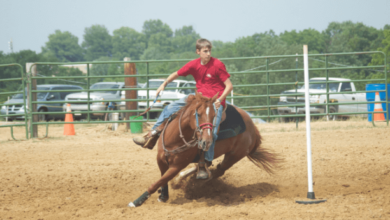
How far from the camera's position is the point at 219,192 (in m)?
5.32

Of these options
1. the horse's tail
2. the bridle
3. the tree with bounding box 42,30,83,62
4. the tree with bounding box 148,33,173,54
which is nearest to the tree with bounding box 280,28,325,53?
the tree with bounding box 148,33,173,54

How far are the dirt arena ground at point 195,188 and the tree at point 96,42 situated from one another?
400 ft

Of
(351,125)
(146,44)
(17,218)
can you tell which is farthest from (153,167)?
(146,44)

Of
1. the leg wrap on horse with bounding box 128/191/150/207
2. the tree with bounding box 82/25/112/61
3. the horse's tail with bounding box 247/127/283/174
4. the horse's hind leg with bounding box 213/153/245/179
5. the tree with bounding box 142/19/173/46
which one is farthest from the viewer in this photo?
the tree with bounding box 142/19/173/46

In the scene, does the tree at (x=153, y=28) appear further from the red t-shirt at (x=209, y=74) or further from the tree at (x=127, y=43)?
the red t-shirt at (x=209, y=74)

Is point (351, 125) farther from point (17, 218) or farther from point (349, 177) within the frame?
point (17, 218)

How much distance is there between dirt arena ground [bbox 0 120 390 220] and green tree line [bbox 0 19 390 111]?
12.7ft

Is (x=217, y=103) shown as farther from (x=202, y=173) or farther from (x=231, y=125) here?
(x=202, y=173)

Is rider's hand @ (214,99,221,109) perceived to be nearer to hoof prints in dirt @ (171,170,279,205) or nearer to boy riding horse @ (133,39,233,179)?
boy riding horse @ (133,39,233,179)

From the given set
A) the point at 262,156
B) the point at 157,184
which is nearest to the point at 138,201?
the point at 157,184

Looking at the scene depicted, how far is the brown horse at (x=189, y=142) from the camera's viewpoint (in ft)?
13.7

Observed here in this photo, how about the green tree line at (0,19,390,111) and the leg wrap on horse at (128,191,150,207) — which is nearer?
the leg wrap on horse at (128,191,150,207)

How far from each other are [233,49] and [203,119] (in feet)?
253

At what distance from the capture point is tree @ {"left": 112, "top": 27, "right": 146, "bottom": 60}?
122 metres
